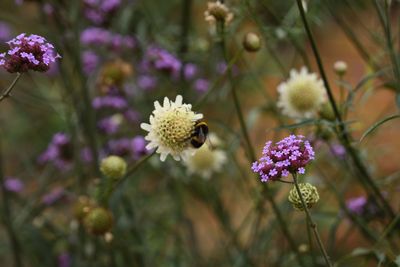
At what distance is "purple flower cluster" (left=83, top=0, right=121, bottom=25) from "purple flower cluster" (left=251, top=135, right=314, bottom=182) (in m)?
1.12

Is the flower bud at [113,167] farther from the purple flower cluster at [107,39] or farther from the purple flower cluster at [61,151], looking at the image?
the purple flower cluster at [107,39]

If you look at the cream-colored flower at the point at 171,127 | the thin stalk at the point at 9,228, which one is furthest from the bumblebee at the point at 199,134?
the thin stalk at the point at 9,228

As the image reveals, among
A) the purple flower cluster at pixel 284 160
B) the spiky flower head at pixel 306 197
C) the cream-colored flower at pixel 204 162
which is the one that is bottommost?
the spiky flower head at pixel 306 197

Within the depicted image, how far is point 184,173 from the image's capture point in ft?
6.18

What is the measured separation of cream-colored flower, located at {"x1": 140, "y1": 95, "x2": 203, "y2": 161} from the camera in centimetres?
110

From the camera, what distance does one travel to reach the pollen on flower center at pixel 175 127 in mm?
1101

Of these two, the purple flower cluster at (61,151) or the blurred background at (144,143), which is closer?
the blurred background at (144,143)

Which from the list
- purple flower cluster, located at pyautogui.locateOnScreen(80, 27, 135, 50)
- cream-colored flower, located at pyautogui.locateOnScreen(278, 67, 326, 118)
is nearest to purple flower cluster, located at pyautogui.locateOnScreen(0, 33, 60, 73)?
cream-colored flower, located at pyautogui.locateOnScreen(278, 67, 326, 118)

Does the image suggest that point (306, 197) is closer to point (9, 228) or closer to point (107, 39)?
point (9, 228)

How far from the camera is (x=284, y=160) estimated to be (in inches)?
36.4

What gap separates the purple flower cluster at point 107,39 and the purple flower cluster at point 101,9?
0.08m

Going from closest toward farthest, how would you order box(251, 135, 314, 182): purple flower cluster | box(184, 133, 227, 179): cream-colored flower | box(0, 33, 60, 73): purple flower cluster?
box(251, 135, 314, 182): purple flower cluster < box(0, 33, 60, 73): purple flower cluster < box(184, 133, 227, 179): cream-colored flower

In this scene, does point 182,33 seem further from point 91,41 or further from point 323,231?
point 323,231

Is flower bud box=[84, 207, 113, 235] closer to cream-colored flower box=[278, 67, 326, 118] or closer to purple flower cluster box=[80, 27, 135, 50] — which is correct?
cream-colored flower box=[278, 67, 326, 118]
